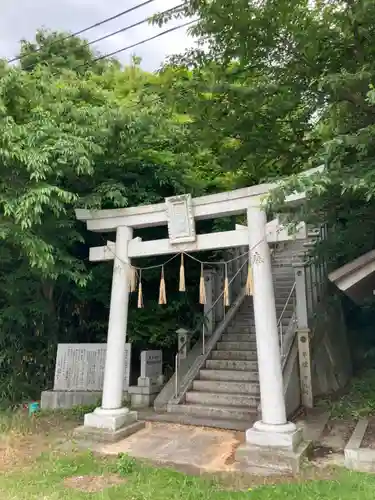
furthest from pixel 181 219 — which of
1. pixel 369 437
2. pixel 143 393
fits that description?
pixel 369 437

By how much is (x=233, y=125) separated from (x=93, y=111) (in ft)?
8.76

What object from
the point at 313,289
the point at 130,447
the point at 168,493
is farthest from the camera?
the point at 313,289

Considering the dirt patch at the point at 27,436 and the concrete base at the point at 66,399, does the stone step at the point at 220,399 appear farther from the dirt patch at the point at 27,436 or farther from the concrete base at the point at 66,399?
the dirt patch at the point at 27,436

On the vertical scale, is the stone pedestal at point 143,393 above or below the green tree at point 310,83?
below

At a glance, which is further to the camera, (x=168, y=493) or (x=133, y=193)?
(x=133, y=193)

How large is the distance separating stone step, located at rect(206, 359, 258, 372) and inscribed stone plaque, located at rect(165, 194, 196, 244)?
3.55 metres

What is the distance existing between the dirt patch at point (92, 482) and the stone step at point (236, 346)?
488 cm

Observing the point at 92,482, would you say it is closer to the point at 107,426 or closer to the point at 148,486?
the point at 148,486

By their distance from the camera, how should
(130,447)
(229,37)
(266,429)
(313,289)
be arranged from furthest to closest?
(313,289), (229,37), (130,447), (266,429)

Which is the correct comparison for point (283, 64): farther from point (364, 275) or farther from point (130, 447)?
point (130, 447)

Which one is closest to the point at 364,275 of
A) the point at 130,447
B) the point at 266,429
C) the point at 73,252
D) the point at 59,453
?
the point at 266,429

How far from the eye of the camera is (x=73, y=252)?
32.8ft

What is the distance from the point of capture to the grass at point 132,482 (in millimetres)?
4906

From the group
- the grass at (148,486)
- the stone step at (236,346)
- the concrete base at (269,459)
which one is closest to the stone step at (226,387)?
the stone step at (236,346)
